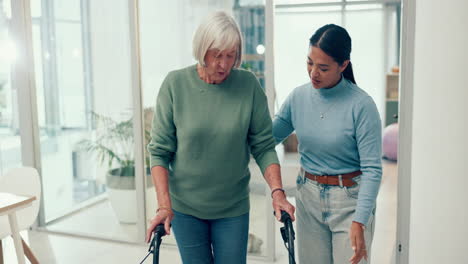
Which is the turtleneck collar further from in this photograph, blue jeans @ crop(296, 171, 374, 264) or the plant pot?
the plant pot

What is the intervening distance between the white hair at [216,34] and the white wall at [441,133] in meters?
0.94

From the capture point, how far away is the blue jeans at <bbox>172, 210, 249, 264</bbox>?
178 cm

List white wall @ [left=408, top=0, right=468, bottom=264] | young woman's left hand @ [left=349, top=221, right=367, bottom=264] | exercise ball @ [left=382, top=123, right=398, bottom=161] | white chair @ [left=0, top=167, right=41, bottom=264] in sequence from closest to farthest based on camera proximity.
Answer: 1. young woman's left hand @ [left=349, top=221, right=367, bottom=264]
2. white wall @ [left=408, top=0, right=468, bottom=264]
3. white chair @ [left=0, top=167, right=41, bottom=264]
4. exercise ball @ [left=382, top=123, right=398, bottom=161]

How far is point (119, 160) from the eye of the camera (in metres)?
3.84

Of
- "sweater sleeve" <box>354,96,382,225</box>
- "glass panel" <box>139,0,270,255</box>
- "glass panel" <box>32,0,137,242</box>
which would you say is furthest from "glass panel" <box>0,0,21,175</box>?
"sweater sleeve" <box>354,96,382,225</box>

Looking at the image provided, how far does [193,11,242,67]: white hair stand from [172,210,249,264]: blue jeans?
1.88 feet

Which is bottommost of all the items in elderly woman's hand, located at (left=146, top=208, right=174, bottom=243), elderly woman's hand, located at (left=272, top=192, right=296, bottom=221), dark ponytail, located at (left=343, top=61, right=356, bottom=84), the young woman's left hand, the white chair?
the white chair

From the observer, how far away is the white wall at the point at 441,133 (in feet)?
6.63

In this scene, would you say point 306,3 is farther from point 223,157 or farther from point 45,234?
point 223,157

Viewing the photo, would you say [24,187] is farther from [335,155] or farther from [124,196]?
[335,155]

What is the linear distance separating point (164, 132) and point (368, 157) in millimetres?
701

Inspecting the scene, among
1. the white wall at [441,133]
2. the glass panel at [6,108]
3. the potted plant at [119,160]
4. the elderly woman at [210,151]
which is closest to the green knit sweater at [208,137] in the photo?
the elderly woman at [210,151]

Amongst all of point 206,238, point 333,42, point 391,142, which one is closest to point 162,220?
point 206,238

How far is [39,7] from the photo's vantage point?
13.1ft
